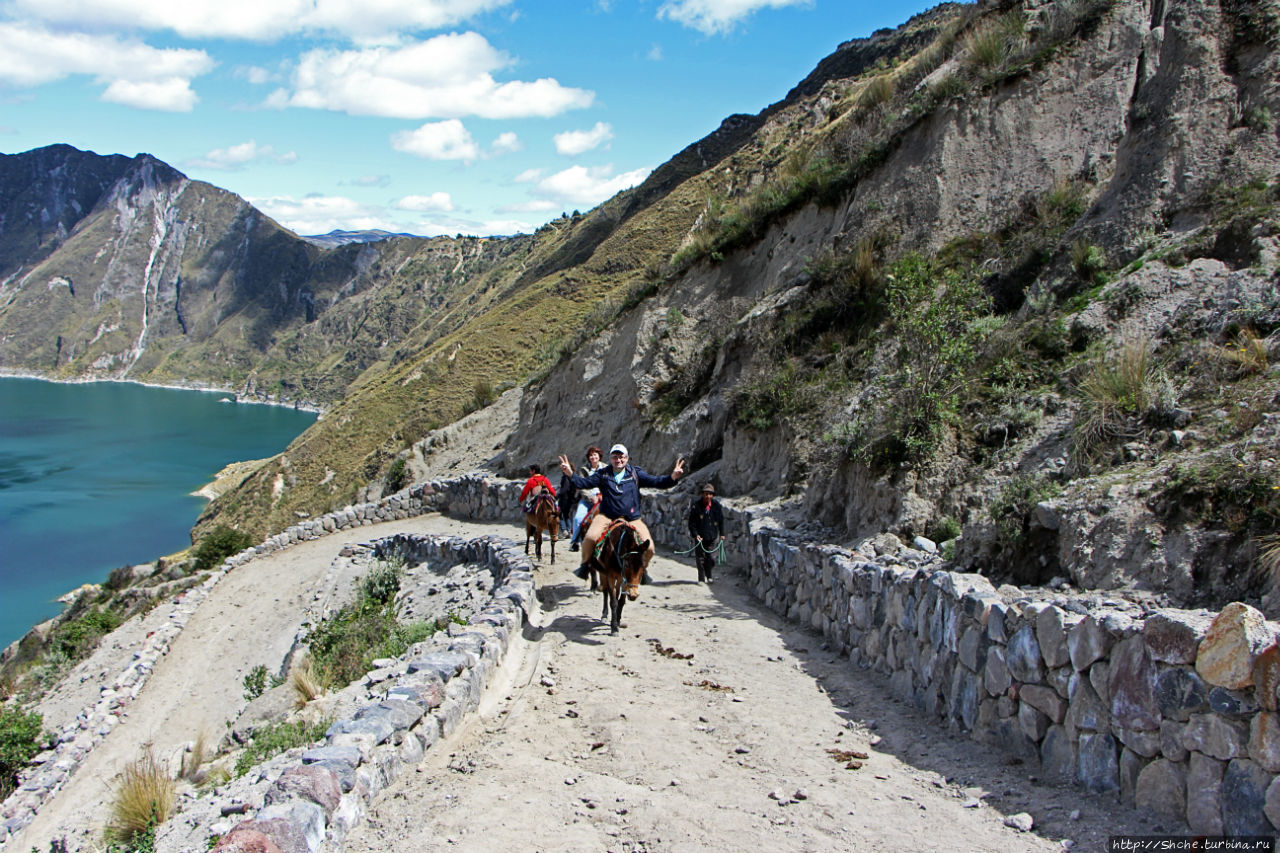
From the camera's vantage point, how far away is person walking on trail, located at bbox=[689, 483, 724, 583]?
41.8 feet

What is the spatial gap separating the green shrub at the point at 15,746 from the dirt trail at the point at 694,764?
3.54 metres

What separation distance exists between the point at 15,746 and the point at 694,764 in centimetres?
1431

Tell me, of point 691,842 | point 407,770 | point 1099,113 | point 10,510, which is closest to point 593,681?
point 407,770

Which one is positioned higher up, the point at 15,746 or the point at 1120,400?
the point at 1120,400

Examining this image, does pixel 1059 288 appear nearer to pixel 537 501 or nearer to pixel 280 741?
pixel 537 501

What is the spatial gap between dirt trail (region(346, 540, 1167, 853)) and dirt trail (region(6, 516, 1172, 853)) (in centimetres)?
2

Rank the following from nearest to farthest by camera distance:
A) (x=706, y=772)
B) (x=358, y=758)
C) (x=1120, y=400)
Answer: (x=358, y=758) → (x=706, y=772) → (x=1120, y=400)

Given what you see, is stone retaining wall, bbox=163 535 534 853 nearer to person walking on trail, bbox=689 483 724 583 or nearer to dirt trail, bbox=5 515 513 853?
dirt trail, bbox=5 515 513 853

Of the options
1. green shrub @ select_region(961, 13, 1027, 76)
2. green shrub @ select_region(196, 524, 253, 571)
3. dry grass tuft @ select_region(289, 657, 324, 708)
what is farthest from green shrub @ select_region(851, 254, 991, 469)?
green shrub @ select_region(196, 524, 253, 571)

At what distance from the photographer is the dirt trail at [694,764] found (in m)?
4.63

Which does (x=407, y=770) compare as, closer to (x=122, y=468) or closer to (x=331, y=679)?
(x=331, y=679)

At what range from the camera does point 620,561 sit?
9.60 meters

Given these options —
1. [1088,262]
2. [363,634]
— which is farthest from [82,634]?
[1088,262]

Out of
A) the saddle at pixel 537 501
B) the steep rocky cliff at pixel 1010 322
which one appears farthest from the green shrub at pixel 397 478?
the saddle at pixel 537 501
